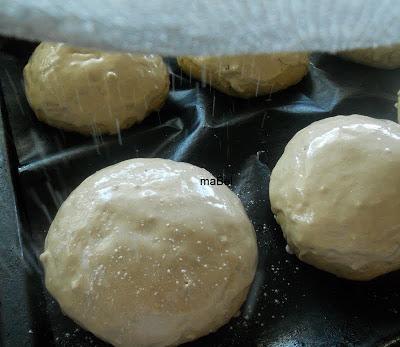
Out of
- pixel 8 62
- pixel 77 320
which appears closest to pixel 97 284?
pixel 77 320

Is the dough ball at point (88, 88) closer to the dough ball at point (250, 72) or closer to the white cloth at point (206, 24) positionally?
the dough ball at point (250, 72)

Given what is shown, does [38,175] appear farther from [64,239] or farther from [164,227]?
[164,227]

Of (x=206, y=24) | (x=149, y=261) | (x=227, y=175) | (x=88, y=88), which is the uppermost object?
(x=206, y=24)

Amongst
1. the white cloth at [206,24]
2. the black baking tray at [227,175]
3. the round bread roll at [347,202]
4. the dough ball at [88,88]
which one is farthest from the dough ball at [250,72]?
the white cloth at [206,24]

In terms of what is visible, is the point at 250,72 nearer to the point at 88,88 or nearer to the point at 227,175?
the point at 227,175

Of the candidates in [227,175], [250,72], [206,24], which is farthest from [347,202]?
[206,24]

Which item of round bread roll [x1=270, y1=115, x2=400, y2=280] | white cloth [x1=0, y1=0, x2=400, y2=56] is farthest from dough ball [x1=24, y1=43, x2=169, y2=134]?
white cloth [x1=0, y1=0, x2=400, y2=56]
